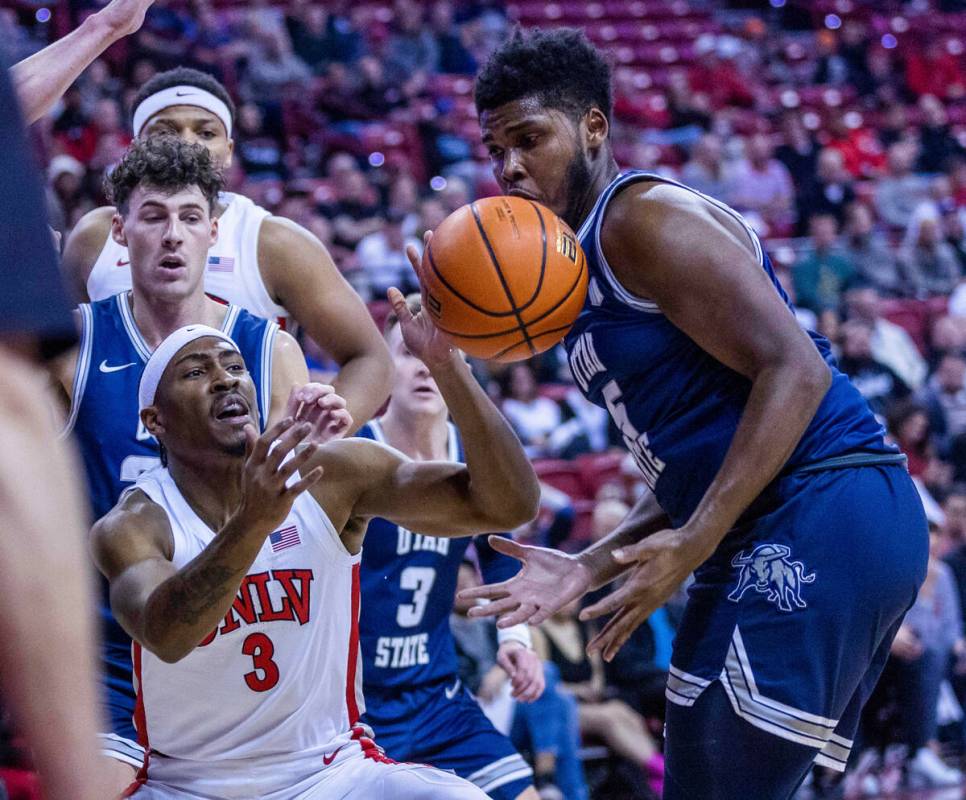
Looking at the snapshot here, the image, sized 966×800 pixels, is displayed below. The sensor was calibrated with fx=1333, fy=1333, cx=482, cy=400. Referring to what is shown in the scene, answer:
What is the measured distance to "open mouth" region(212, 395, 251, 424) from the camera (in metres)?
3.29

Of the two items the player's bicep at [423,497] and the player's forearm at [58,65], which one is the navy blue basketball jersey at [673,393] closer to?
the player's bicep at [423,497]

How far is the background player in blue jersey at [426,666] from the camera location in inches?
180

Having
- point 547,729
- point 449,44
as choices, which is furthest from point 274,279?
point 449,44

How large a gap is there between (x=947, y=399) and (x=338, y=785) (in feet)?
30.3

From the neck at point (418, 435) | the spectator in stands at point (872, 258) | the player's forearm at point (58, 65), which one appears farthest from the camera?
the spectator in stands at point (872, 258)

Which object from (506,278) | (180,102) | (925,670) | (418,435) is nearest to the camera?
(506,278)

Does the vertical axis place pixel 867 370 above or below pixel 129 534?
below

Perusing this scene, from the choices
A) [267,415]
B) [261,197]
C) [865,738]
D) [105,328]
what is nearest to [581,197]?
[267,415]

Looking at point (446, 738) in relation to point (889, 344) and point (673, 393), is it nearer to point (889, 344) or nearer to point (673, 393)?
point (673, 393)

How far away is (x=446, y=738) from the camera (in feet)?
15.3

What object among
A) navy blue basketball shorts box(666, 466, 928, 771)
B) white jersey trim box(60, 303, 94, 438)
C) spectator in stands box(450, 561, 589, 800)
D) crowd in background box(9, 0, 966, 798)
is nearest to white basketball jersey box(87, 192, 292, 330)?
white jersey trim box(60, 303, 94, 438)

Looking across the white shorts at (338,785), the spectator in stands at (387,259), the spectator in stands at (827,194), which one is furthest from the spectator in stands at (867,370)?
the white shorts at (338,785)

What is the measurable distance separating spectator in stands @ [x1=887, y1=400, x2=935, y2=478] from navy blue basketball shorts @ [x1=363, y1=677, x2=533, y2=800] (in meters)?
6.31

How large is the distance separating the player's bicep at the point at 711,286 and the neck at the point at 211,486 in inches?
44.8
